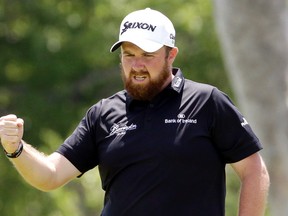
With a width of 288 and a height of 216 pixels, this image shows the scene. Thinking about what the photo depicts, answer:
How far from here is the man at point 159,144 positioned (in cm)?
682

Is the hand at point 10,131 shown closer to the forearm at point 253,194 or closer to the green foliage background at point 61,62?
the forearm at point 253,194

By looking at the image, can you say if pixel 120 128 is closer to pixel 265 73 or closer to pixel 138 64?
pixel 138 64

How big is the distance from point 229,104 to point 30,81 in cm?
1857

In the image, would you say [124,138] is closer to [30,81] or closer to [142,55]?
[142,55]

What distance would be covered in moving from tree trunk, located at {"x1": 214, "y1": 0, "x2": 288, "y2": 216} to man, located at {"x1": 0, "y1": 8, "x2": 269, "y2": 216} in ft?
29.3

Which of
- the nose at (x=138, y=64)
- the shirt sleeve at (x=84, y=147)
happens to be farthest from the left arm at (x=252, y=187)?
the shirt sleeve at (x=84, y=147)

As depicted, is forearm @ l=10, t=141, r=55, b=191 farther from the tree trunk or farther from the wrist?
the tree trunk

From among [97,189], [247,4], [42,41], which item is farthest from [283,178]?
[97,189]

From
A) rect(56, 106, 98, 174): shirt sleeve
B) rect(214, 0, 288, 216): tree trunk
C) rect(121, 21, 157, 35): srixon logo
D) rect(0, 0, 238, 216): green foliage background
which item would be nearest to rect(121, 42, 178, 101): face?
rect(121, 21, 157, 35): srixon logo

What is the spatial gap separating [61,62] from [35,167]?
57.6 feet

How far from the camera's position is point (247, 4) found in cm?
1587

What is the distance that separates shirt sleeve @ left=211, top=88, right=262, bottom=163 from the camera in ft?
22.6

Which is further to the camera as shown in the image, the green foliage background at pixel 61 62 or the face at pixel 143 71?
the green foliage background at pixel 61 62

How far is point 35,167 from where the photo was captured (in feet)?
23.2
